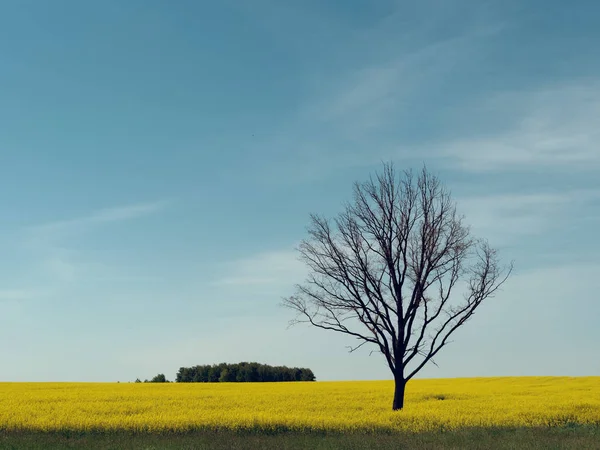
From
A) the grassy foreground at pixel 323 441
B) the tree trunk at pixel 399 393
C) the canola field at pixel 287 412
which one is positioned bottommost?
the grassy foreground at pixel 323 441

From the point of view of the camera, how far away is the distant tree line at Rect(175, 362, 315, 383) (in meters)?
73.3

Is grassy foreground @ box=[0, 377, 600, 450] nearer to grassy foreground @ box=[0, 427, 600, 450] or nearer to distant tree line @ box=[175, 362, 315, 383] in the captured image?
grassy foreground @ box=[0, 427, 600, 450]

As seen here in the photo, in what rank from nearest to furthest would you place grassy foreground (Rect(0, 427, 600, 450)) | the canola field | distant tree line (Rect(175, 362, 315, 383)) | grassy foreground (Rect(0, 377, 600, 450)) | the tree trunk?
grassy foreground (Rect(0, 427, 600, 450))
grassy foreground (Rect(0, 377, 600, 450))
the canola field
the tree trunk
distant tree line (Rect(175, 362, 315, 383))

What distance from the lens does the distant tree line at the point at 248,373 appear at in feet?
241

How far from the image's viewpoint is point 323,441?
1992 centimetres

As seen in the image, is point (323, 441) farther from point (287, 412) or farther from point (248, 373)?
point (248, 373)

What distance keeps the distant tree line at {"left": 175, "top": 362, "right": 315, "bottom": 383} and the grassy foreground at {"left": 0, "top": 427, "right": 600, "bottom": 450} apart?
Answer: 51.6m

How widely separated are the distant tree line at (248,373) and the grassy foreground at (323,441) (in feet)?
169

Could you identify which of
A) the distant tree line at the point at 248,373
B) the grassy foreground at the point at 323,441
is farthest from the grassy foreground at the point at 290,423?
the distant tree line at the point at 248,373

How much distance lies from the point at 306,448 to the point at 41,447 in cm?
769

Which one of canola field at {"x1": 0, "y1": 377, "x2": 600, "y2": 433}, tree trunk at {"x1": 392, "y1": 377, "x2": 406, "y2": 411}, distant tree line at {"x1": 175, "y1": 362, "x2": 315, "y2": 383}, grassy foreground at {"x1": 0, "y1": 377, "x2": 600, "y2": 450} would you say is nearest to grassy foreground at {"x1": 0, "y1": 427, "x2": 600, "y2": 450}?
grassy foreground at {"x1": 0, "y1": 377, "x2": 600, "y2": 450}

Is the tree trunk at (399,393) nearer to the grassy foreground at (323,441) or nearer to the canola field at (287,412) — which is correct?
the canola field at (287,412)

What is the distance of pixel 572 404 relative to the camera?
33.0 metres

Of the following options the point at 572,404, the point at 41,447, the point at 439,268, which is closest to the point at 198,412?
the point at 41,447
